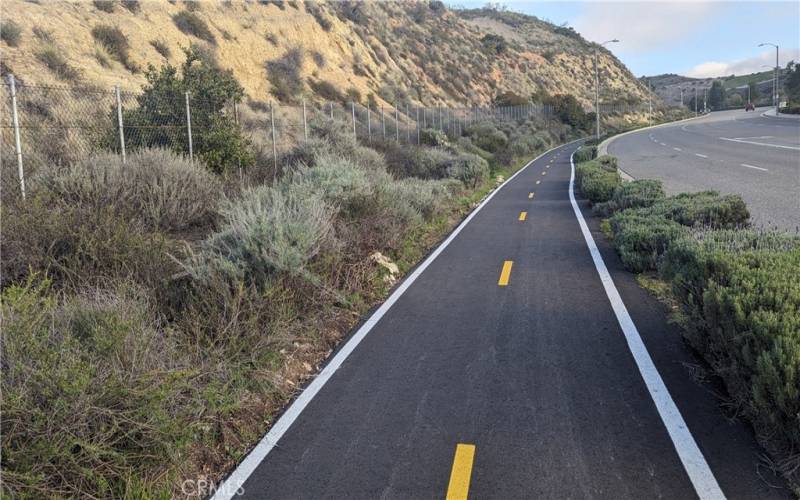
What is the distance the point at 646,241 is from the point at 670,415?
536 centimetres

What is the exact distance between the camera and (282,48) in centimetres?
3759

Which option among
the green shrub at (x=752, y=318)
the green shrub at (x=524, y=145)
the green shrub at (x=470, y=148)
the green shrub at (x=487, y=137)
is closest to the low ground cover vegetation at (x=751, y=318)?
the green shrub at (x=752, y=318)

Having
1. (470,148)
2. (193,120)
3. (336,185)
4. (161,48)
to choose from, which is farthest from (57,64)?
(470,148)

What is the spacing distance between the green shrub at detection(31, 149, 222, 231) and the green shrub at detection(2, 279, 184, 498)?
4721 millimetres

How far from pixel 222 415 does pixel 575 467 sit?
271cm

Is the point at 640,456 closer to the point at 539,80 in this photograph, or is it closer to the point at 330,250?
the point at 330,250

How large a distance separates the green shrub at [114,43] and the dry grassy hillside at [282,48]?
50 mm

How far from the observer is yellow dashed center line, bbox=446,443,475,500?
12.9ft

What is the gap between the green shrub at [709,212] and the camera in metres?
9.74

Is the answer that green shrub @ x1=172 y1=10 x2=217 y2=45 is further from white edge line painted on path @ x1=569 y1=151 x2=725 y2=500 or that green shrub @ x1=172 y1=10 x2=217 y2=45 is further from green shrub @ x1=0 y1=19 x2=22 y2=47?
white edge line painted on path @ x1=569 y1=151 x2=725 y2=500

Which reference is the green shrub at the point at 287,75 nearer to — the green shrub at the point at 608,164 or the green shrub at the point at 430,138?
the green shrub at the point at 430,138

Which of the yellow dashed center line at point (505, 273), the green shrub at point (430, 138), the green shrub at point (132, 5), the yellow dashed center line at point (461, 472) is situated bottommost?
the yellow dashed center line at point (461, 472)

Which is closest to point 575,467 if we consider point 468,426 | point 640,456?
point 640,456

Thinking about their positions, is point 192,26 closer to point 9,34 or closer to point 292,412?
point 9,34
